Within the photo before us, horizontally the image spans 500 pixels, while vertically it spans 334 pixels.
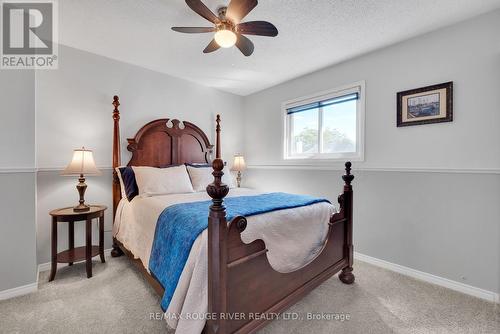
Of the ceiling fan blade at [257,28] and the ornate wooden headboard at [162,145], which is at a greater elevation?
the ceiling fan blade at [257,28]

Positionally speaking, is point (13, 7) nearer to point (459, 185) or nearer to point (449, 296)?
point (459, 185)

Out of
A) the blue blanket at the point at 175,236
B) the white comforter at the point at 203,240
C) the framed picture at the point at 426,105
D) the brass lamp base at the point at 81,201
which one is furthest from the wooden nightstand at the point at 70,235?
the framed picture at the point at 426,105

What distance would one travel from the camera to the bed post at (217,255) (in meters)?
1.22

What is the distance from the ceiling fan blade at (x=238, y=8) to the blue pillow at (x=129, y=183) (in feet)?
6.41

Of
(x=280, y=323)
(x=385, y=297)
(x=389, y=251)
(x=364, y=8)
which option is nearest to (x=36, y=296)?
(x=280, y=323)

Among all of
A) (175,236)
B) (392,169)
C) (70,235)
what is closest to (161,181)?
(70,235)

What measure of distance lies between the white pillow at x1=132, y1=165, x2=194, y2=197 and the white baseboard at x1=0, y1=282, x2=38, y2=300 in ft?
3.78

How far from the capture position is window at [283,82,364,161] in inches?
116

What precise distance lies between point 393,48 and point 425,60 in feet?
1.22

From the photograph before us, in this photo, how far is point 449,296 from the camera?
2033 mm

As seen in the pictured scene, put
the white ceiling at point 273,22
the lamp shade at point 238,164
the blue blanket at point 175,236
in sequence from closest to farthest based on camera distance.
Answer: the blue blanket at point 175,236
the white ceiling at point 273,22
the lamp shade at point 238,164

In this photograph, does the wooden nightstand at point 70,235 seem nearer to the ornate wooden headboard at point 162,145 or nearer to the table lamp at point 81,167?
the table lamp at point 81,167

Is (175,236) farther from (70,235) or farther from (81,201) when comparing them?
(70,235)

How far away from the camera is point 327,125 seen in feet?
11.0
